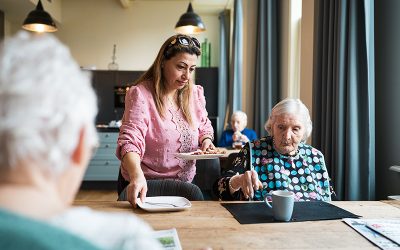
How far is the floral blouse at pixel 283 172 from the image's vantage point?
5.68 ft

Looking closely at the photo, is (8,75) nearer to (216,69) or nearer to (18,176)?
(18,176)

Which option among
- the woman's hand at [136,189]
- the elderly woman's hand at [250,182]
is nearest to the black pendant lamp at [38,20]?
the woman's hand at [136,189]

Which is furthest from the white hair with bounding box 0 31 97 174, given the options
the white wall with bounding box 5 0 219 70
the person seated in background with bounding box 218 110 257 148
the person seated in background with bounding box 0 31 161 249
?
the white wall with bounding box 5 0 219 70

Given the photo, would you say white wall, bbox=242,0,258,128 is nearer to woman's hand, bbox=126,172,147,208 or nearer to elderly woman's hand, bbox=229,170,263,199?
elderly woman's hand, bbox=229,170,263,199

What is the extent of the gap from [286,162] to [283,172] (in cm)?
6

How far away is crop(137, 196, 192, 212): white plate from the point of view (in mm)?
1339

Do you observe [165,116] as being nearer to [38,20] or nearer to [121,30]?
[38,20]

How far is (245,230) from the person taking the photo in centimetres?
115

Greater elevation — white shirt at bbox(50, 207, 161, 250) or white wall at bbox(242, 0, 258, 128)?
white wall at bbox(242, 0, 258, 128)

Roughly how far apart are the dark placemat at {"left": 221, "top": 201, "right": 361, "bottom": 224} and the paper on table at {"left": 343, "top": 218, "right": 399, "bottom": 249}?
7 cm

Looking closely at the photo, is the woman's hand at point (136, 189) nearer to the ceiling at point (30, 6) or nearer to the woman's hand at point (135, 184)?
the woman's hand at point (135, 184)

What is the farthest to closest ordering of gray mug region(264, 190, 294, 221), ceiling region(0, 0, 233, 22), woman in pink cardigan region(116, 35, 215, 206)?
1. ceiling region(0, 0, 233, 22)
2. woman in pink cardigan region(116, 35, 215, 206)
3. gray mug region(264, 190, 294, 221)

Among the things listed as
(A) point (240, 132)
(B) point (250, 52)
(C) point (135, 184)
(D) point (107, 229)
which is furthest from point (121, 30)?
(D) point (107, 229)

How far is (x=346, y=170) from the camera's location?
6.97 feet
